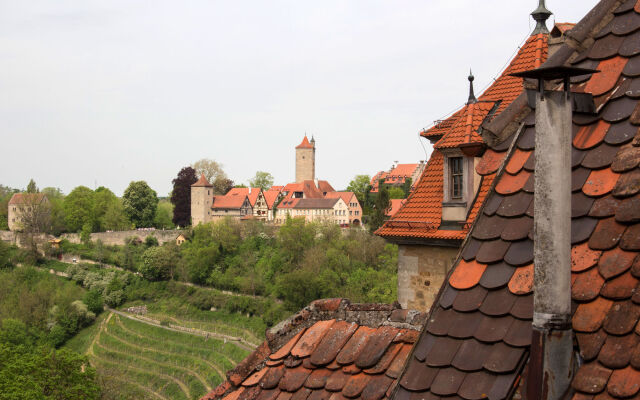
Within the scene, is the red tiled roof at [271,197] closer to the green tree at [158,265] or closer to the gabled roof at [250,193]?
the gabled roof at [250,193]

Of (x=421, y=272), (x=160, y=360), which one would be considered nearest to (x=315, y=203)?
(x=160, y=360)

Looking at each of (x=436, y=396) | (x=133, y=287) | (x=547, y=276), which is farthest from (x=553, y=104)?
(x=133, y=287)

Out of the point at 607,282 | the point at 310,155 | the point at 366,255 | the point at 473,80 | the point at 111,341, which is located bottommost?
the point at 111,341

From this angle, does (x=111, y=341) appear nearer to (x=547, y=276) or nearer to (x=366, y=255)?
(x=366, y=255)

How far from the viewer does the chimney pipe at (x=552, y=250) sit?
1919 mm

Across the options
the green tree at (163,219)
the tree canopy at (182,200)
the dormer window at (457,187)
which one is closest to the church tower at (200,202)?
the tree canopy at (182,200)

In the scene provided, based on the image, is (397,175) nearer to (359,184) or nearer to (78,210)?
(359,184)

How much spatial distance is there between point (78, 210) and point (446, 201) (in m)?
83.6

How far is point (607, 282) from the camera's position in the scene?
1.99m

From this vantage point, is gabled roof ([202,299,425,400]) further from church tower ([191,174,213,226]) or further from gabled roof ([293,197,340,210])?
church tower ([191,174,213,226])

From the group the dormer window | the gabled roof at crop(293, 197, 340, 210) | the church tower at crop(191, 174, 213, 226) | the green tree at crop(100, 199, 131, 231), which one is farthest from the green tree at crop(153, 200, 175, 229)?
the dormer window

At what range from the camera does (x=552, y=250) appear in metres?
1.93

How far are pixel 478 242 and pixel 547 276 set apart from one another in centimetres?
47

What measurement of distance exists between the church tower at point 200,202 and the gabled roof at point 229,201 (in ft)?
3.64
